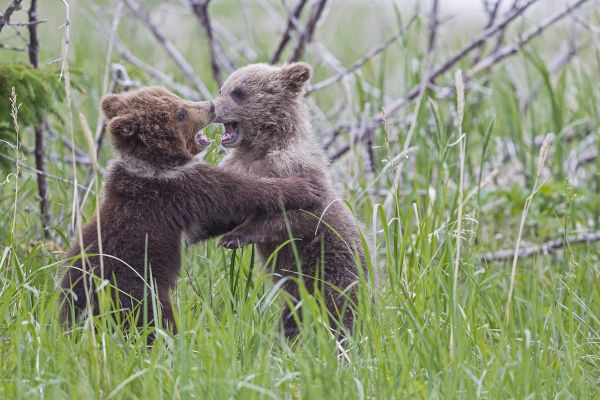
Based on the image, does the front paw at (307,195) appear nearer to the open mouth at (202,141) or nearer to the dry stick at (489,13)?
the open mouth at (202,141)

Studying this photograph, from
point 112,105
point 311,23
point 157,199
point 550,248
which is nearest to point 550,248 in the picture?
point 550,248

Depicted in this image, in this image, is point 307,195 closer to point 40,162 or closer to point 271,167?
point 271,167

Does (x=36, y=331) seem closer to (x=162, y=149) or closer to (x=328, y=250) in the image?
(x=162, y=149)

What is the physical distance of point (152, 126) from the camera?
422 centimetres

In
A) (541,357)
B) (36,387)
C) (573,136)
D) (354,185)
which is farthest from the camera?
(573,136)

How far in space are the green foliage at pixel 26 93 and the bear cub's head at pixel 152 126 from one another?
2.09ft

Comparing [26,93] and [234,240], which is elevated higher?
[26,93]

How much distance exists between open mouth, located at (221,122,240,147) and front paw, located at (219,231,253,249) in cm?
83

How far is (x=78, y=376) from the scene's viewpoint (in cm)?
307

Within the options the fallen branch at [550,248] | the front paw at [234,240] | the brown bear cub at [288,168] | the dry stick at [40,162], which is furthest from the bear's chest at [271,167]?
the fallen branch at [550,248]

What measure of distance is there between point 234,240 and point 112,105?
890 millimetres

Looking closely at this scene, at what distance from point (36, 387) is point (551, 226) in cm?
443

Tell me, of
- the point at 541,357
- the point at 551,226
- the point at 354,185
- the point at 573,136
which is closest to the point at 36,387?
the point at 541,357

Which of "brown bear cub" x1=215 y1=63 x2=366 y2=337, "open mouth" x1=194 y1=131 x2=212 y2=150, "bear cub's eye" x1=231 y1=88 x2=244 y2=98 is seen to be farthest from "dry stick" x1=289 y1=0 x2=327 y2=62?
"open mouth" x1=194 y1=131 x2=212 y2=150
